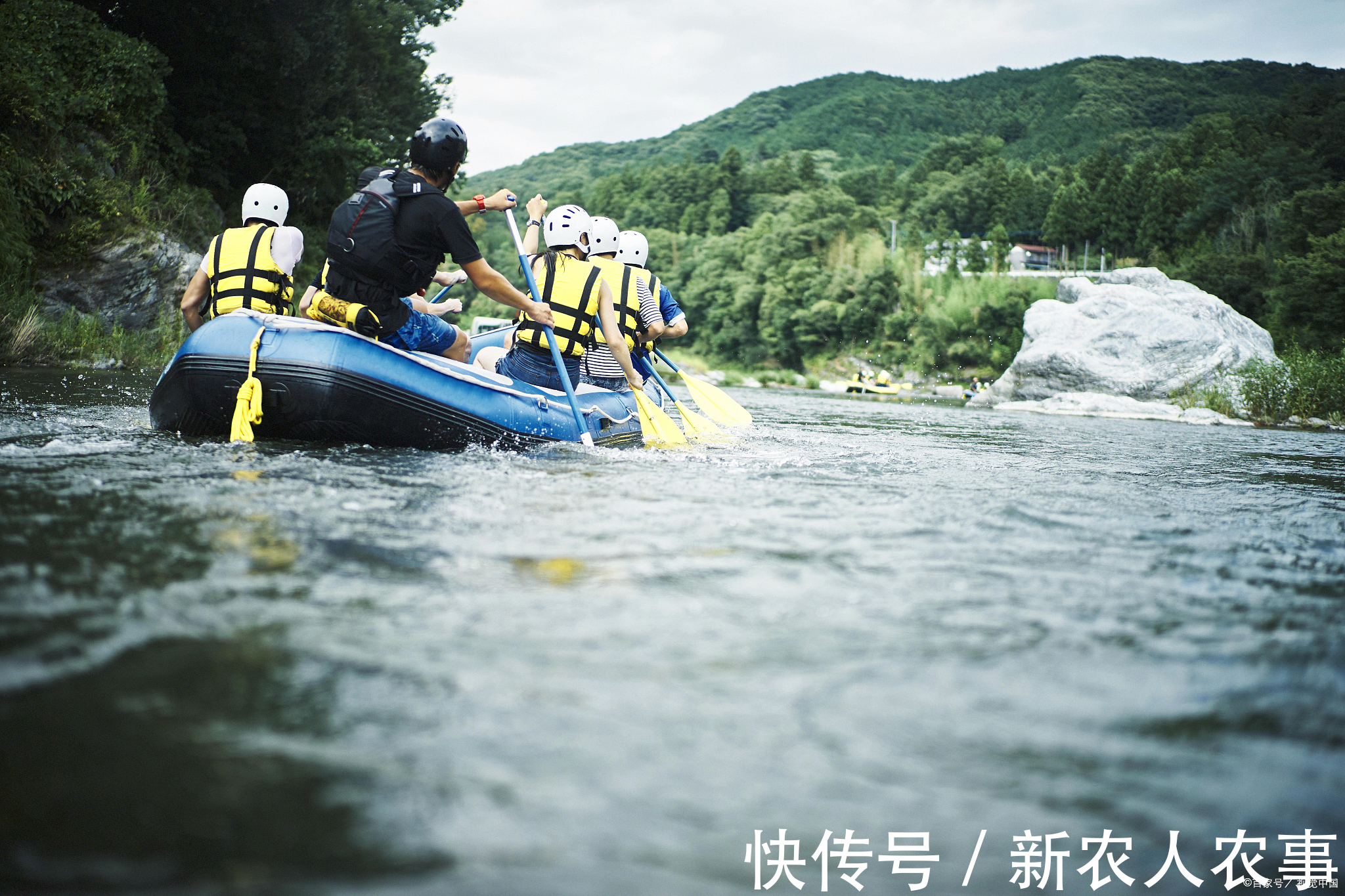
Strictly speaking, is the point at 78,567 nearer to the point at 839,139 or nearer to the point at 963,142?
the point at 963,142

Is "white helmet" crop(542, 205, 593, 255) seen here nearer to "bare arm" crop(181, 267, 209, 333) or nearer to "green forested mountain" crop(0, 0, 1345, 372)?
"bare arm" crop(181, 267, 209, 333)

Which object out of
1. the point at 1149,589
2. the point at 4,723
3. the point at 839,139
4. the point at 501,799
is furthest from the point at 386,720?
the point at 839,139

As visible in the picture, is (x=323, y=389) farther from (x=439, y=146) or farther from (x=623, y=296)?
(x=623, y=296)

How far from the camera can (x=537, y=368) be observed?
6.84m

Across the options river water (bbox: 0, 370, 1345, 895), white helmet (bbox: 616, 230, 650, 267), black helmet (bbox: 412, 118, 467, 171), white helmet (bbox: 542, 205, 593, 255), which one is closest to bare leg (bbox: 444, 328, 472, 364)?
white helmet (bbox: 542, 205, 593, 255)

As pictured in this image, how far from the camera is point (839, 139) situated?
117 m

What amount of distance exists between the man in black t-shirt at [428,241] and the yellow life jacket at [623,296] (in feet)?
4.02

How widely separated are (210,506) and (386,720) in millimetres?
1945

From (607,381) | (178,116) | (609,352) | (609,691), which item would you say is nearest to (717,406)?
(607,381)

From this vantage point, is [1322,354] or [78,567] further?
[1322,354]

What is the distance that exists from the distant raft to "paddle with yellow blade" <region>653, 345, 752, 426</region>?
10.8 feet

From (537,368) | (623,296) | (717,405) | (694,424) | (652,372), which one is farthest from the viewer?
(717,405)

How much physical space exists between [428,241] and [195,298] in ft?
6.25

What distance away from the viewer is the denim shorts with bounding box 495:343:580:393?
269 inches
